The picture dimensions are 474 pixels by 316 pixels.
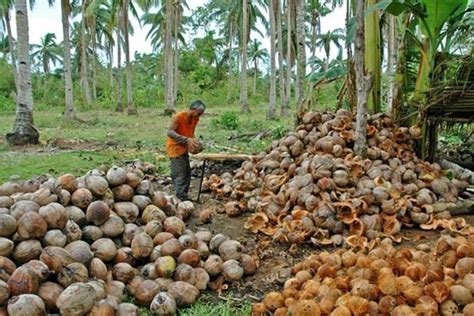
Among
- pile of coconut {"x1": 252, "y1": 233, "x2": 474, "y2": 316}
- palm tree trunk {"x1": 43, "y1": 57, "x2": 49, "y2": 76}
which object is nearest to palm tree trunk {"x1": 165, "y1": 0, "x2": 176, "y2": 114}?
pile of coconut {"x1": 252, "y1": 233, "x2": 474, "y2": 316}

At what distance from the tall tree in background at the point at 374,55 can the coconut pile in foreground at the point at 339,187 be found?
58cm

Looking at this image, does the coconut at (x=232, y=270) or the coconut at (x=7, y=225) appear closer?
the coconut at (x=7, y=225)

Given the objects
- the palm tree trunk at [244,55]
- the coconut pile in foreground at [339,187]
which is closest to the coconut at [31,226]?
the coconut pile in foreground at [339,187]

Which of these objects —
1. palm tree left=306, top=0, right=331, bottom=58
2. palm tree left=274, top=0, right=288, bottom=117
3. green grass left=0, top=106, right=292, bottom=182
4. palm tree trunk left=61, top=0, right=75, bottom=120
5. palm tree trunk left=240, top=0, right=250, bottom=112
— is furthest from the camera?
palm tree left=306, top=0, right=331, bottom=58

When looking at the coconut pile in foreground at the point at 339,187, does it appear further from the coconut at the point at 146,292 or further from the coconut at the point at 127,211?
the coconut at the point at 146,292

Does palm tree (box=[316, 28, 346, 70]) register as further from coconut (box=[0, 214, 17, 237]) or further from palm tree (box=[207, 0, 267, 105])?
coconut (box=[0, 214, 17, 237])

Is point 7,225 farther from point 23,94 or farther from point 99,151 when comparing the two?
point 23,94

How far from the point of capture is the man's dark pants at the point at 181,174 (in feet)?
20.6

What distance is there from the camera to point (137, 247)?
3.84 meters

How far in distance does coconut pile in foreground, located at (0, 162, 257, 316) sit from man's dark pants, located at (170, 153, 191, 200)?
167 centimetres

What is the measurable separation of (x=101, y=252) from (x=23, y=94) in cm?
884

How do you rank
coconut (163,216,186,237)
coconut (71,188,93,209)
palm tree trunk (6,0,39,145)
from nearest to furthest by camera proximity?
1. coconut (71,188,93,209)
2. coconut (163,216,186,237)
3. palm tree trunk (6,0,39,145)

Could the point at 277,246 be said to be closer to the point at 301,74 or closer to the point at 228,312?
the point at 228,312

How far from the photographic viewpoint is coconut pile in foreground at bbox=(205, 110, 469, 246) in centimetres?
495
